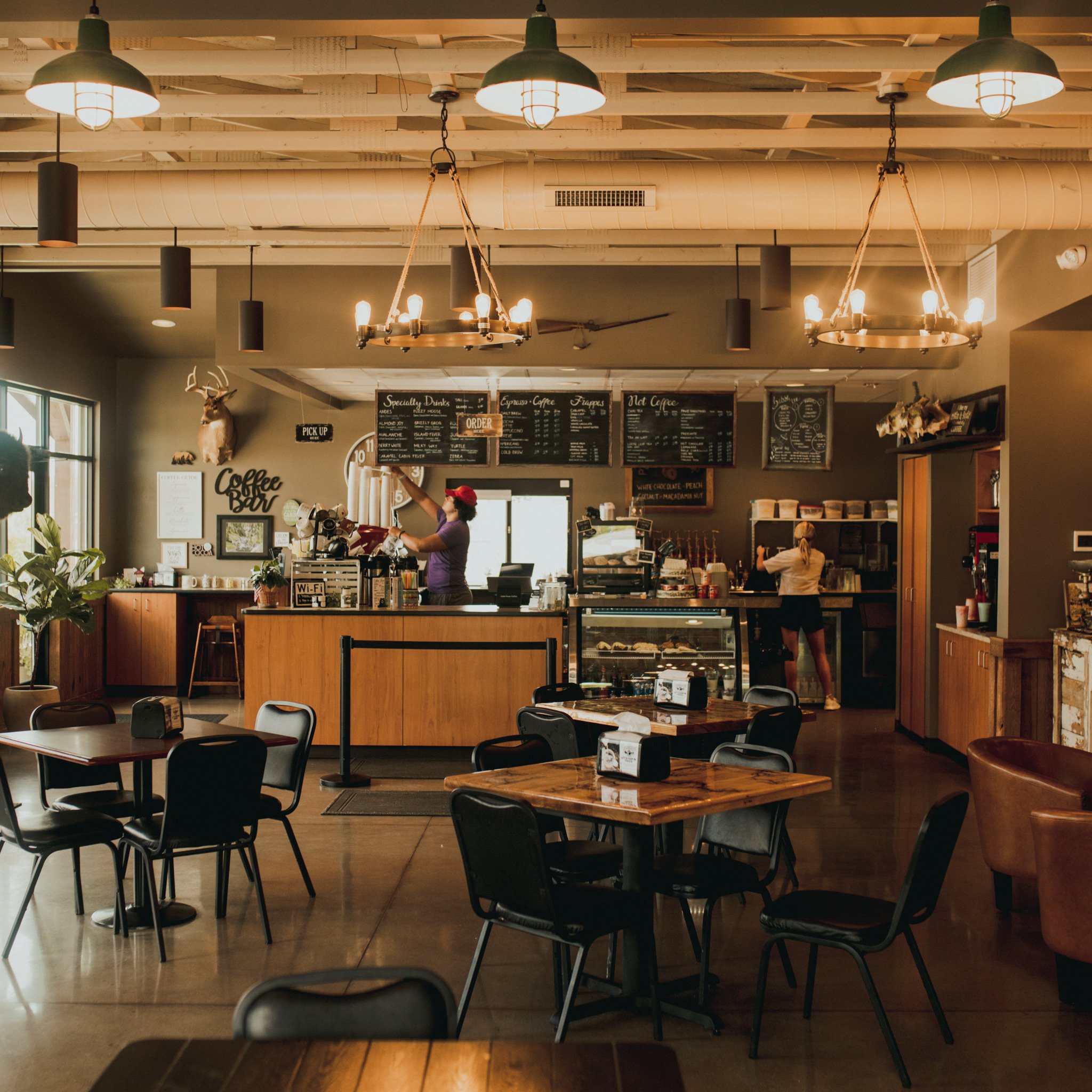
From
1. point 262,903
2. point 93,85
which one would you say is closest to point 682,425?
point 262,903

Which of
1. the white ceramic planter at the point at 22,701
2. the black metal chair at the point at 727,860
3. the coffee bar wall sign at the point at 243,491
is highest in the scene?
the coffee bar wall sign at the point at 243,491

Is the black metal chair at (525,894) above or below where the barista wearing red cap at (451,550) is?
below

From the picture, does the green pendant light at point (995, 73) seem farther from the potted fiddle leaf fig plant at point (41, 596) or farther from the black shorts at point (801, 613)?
the potted fiddle leaf fig plant at point (41, 596)

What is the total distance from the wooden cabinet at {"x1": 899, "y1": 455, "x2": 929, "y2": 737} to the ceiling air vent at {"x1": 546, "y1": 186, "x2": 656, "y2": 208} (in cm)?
373

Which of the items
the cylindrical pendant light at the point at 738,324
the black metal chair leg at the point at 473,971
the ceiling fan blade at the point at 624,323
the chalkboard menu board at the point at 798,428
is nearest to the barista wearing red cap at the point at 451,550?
the ceiling fan blade at the point at 624,323

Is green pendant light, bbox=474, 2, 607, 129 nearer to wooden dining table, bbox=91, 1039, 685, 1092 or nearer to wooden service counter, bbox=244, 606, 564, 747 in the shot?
wooden dining table, bbox=91, 1039, 685, 1092

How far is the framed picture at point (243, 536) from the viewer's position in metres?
11.6

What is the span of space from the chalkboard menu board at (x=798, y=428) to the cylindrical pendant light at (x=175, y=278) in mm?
4835

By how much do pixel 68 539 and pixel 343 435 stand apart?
9.83ft

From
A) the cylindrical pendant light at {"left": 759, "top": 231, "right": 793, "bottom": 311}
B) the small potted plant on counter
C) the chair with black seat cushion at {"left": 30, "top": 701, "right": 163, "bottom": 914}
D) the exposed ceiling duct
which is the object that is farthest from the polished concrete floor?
the exposed ceiling duct

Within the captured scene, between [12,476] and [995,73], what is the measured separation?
Answer: 2.79 meters

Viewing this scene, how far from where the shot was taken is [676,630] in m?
7.45

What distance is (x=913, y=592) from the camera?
335 inches

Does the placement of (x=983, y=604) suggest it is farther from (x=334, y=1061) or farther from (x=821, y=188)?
(x=334, y=1061)
